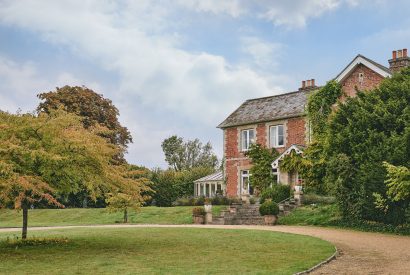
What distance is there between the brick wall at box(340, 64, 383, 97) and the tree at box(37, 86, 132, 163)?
21.9 metres

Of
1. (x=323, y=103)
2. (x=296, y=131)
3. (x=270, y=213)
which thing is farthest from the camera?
(x=296, y=131)

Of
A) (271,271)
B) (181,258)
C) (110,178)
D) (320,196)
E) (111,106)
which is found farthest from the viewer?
(111,106)

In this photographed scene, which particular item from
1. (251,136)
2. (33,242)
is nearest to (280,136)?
(251,136)

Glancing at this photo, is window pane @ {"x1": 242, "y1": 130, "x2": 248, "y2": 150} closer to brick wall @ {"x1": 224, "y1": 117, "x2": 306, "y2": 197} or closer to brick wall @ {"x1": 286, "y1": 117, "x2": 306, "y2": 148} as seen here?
brick wall @ {"x1": 224, "y1": 117, "x2": 306, "y2": 197}

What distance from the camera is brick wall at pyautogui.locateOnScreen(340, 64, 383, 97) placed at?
99.3 feet

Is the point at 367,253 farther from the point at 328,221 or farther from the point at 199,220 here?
the point at 199,220

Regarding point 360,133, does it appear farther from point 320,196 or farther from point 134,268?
point 134,268

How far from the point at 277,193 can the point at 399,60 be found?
10963 millimetres

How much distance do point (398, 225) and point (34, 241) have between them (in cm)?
1429

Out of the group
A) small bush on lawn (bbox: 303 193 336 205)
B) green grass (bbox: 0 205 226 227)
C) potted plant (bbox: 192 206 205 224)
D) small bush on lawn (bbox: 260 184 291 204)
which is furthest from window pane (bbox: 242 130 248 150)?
potted plant (bbox: 192 206 205 224)

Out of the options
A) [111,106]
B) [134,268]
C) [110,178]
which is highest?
[111,106]

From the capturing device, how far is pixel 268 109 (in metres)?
37.8

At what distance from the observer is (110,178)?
14852mm

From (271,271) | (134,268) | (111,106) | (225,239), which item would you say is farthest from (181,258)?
(111,106)
